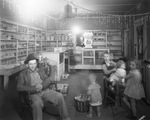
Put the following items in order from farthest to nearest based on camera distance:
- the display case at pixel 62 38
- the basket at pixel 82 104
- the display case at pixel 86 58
Answer: the display case at pixel 62 38 → the display case at pixel 86 58 → the basket at pixel 82 104

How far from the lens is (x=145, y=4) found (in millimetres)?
4695

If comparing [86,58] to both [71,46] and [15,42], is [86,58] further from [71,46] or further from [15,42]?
[15,42]

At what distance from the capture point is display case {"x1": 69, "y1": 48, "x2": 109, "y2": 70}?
687cm

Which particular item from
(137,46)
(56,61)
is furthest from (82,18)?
(56,61)

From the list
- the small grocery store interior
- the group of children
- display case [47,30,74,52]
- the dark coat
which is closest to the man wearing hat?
the dark coat

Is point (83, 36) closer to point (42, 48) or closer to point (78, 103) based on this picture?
point (42, 48)

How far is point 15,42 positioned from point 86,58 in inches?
129

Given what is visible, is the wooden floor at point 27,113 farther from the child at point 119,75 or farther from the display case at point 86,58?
the display case at point 86,58

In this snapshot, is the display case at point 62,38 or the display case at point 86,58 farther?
the display case at point 62,38

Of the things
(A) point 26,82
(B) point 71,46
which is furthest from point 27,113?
(B) point 71,46

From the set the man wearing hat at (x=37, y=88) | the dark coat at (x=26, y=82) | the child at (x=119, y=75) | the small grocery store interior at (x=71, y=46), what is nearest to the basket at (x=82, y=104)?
the small grocery store interior at (x=71, y=46)

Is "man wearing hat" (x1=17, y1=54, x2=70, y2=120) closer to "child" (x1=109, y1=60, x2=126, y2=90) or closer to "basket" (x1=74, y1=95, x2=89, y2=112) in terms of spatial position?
"basket" (x1=74, y1=95, x2=89, y2=112)

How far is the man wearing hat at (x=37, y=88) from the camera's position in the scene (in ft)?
7.13

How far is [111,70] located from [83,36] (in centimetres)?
540
